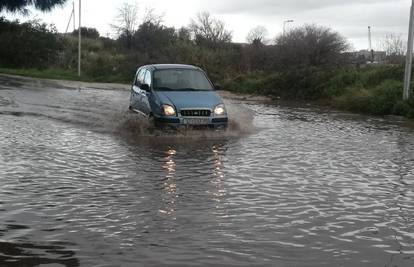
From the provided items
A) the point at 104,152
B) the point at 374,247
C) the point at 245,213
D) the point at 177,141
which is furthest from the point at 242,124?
the point at 374,247

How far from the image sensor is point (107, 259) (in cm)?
512

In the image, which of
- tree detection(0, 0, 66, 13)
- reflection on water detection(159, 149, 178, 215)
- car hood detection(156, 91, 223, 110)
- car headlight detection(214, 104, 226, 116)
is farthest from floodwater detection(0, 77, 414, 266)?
tree detection(0, 0, 66, 13)

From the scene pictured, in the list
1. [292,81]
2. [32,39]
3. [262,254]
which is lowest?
[262,254]

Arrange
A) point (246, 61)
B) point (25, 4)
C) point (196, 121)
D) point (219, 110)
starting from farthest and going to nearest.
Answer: point (246, 61), point (219, 110), point (196, 121), point (25, 4)

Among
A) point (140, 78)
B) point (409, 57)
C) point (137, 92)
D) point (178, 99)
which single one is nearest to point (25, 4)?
point (178, 99)

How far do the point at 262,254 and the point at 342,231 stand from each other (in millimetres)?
1160

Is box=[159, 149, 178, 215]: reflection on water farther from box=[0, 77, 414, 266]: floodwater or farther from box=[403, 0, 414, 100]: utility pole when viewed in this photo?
box=[403, 0, 414, 100]: utility pole

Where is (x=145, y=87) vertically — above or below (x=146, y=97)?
above

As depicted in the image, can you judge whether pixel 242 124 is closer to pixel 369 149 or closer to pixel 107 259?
pixel 369 149

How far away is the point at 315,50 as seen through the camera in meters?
36.6

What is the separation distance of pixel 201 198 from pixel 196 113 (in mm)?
5638

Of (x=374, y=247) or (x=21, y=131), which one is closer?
(x=374, y=247)

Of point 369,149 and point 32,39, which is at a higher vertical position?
point 32,39

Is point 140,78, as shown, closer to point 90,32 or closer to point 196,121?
point 196,121
